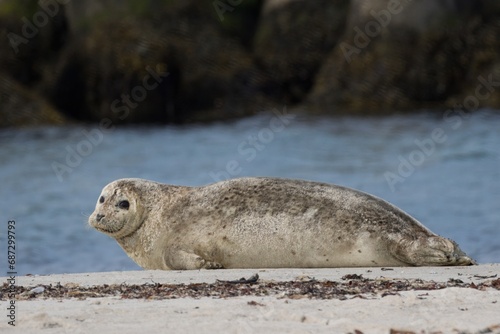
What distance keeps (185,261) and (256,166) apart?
40.1 feet

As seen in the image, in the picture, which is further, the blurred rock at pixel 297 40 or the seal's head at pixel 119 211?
the blurred rock at pixel 297 40

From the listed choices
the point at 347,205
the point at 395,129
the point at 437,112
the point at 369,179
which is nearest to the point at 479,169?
the point at 369,179

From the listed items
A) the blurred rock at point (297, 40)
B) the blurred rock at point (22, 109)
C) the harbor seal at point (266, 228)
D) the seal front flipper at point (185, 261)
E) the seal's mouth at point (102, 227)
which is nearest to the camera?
the harbor seal at point (266, 228)

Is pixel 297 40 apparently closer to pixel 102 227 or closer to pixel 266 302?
pixel 102 227

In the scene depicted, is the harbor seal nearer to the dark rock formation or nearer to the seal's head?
the seal's head

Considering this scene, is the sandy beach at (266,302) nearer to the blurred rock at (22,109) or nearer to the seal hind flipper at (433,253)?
the seal hind flipper at (433,253)

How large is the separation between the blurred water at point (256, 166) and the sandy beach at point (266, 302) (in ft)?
12.4

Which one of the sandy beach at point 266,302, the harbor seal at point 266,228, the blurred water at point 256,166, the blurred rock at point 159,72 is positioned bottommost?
the sandy beach at point 266,302

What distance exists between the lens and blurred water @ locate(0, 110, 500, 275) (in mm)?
12656

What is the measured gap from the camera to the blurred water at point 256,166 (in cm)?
1266

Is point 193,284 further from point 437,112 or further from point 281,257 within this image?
point 437,112

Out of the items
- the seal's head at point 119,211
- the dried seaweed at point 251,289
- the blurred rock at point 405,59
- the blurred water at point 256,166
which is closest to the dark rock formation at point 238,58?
the blurred rock at point 405,59

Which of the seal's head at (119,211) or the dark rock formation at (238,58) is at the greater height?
the dark rock formation at (238,58)

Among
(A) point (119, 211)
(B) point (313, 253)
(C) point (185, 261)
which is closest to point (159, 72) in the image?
(A) point (119, 211)
